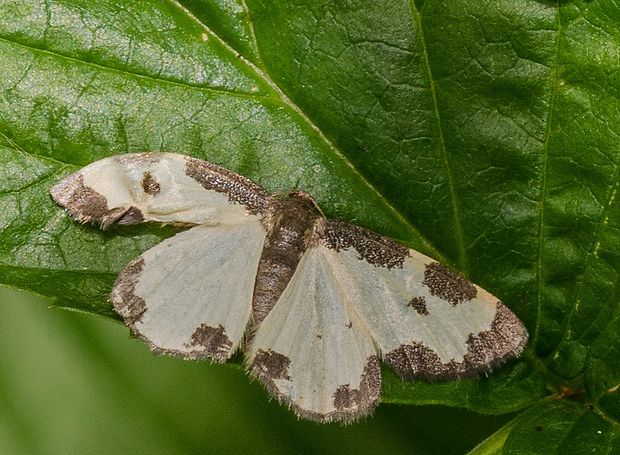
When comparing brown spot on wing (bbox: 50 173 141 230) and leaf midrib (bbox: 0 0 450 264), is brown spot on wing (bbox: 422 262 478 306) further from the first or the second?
brown spot on wing (bbox: 50 173 141 230)

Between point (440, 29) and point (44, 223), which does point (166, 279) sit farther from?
point (440, 29)

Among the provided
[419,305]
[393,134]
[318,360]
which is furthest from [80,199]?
[419,305]

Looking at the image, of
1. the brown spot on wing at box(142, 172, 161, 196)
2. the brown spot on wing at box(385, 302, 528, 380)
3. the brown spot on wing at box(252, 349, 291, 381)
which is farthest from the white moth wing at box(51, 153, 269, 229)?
the brown spot on wing at box(385, 302, 528, 380)

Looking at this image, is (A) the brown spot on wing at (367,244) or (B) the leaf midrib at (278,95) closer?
(B) the leaf midrib at (278,95)

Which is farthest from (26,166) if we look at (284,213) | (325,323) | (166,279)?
(325,323)

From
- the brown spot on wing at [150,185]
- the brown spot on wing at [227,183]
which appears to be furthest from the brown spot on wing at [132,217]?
the brown spot on wing at [227,183]

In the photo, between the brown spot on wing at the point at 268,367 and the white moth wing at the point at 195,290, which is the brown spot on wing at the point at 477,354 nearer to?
the brown spot on wing at the point at 268,367

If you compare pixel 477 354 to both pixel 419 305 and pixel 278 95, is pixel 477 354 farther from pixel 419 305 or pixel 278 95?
pixel 278 95

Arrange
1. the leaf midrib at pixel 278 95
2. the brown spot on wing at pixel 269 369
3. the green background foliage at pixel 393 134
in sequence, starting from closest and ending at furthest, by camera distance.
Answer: the green background foliage at pixel 393 134, the leaf midrib at pixel 278 95, the brown spot on wing at pixel 269 369
